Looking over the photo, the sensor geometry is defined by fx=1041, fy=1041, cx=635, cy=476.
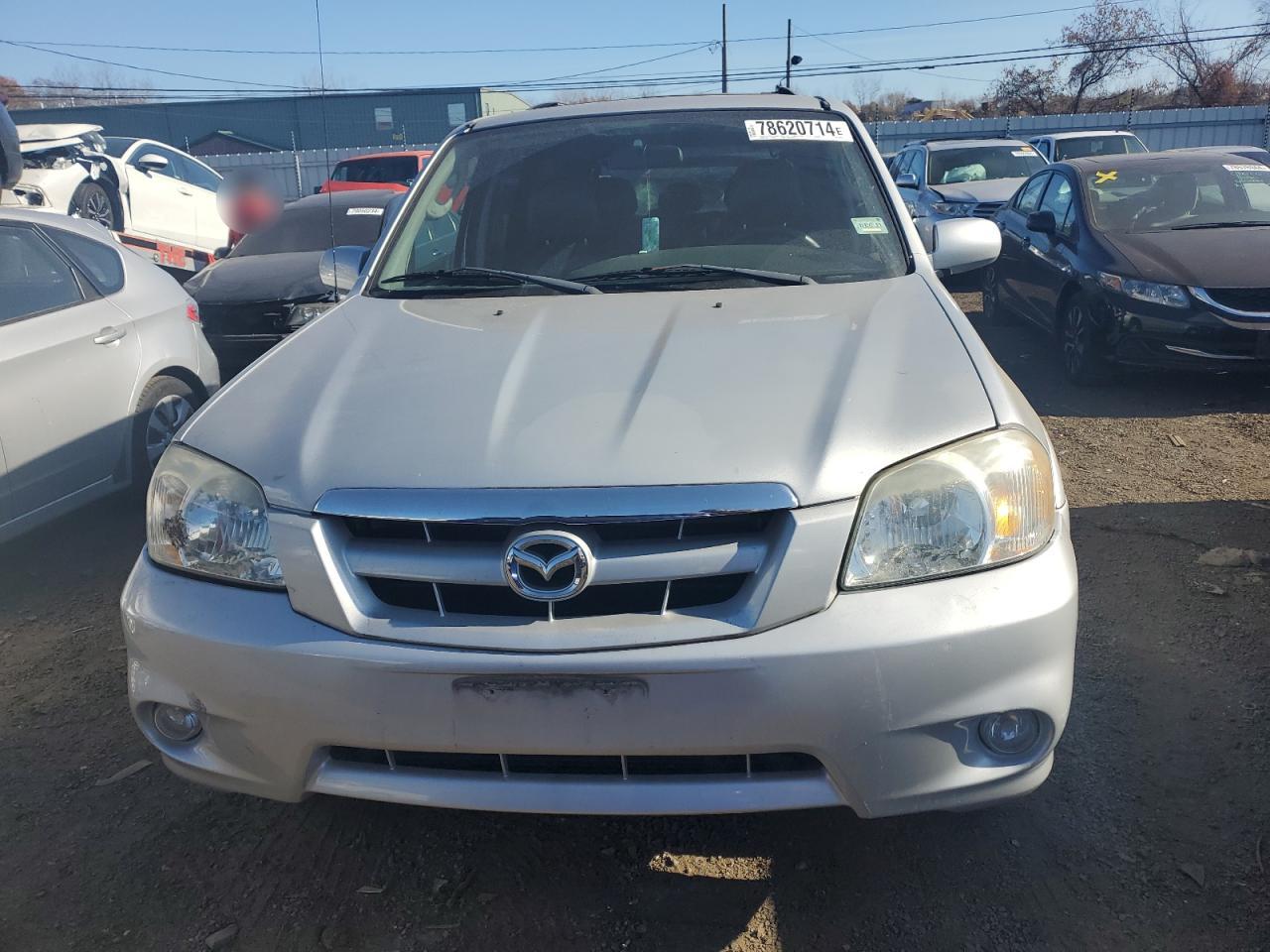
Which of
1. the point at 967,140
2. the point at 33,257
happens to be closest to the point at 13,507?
the point at 33,257

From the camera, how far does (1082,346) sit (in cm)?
695

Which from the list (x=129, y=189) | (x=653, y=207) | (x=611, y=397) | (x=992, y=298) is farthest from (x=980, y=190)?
(x=611, y=397)

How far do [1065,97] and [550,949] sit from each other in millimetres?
53814

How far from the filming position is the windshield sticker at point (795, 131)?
3615mm

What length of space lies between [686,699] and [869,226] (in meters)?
1.98

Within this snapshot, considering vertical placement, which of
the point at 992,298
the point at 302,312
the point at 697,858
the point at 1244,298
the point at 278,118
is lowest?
the point at 697,858

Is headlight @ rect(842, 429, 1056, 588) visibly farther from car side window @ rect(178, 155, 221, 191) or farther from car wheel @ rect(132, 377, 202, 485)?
car side window @ rect(178, 155, 221, 191)

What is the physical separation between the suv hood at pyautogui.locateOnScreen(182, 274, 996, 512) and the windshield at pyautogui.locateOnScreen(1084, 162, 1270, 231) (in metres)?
5.27

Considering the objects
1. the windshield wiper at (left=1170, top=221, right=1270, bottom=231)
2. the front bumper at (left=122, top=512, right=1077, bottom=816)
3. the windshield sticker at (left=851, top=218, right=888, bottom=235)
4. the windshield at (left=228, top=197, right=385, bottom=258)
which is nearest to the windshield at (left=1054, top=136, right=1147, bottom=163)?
the windshield wiper at (left=1170, top=221, right=1270, bottom=231)

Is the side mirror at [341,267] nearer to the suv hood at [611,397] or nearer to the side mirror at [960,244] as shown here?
the suv hood at [611,397]

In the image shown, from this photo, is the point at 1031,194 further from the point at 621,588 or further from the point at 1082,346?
the point at 621,588

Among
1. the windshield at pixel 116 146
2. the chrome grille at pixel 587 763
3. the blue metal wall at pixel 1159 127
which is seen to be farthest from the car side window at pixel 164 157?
the blue metal wall at pixel 1159 127

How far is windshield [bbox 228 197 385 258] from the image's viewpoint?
8.43 metres

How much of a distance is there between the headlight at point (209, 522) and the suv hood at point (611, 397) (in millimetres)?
52
